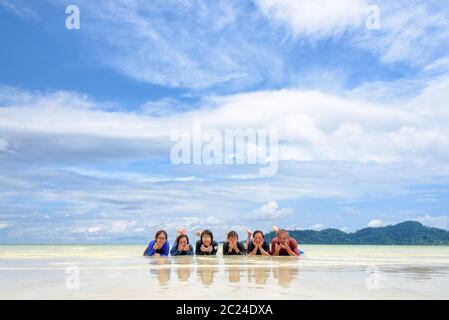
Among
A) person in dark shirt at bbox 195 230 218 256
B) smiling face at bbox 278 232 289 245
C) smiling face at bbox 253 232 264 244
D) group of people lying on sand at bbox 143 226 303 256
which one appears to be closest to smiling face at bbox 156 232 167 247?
group of people lying on sand at bbox 143 226 303 256

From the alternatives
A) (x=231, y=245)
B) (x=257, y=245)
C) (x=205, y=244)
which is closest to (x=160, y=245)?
(x=205, y=244)

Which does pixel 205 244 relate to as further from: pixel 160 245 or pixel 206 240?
pixel 160 245

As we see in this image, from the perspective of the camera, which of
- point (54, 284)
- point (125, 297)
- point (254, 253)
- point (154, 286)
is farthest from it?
point (254, 253)

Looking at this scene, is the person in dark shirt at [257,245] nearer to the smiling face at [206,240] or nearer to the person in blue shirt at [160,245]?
the smiling face at [206,240]

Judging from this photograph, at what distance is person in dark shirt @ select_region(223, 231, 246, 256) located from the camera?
62.3 feet

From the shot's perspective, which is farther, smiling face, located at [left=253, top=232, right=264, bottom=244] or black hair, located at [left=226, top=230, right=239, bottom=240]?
black hair, located at [left=226, top=230, right=239, bottom=240]

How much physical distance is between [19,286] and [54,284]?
2.04 feet

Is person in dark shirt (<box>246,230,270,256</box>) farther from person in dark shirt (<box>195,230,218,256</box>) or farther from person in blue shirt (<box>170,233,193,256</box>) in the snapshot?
person in blue shirt (<box>170,233,193,256</box>)
